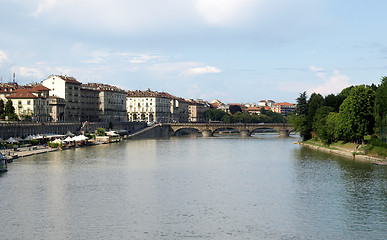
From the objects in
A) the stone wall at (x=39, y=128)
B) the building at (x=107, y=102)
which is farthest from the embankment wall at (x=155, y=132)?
the building at (x=107, y=102)

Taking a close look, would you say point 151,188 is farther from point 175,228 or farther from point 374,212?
point 374,212

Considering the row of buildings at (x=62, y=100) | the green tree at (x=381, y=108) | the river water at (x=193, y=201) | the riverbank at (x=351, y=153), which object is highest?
the row of buildings at (x=62, y=100)

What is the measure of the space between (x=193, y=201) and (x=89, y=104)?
13850 cm

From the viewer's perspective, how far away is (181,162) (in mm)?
76250

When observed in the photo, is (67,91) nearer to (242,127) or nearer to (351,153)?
(242,127)

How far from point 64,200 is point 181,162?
33.1 metres

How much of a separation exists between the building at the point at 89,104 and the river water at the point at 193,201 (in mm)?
104623

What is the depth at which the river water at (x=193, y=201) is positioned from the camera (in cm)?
3481

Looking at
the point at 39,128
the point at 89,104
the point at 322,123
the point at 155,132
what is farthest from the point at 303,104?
the point at 89,104

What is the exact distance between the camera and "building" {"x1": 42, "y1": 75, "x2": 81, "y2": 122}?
160000 millimetres

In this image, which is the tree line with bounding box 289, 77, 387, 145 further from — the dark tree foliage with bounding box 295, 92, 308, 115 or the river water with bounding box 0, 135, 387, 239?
the dark tree foliage with bounding box 295, 92, 308, 115

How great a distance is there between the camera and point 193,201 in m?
44.0

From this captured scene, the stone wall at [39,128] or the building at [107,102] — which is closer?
the stone wall at [39,128]

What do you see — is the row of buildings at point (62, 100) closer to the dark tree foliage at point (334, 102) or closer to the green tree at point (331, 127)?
the green tree at point (331, 127)
